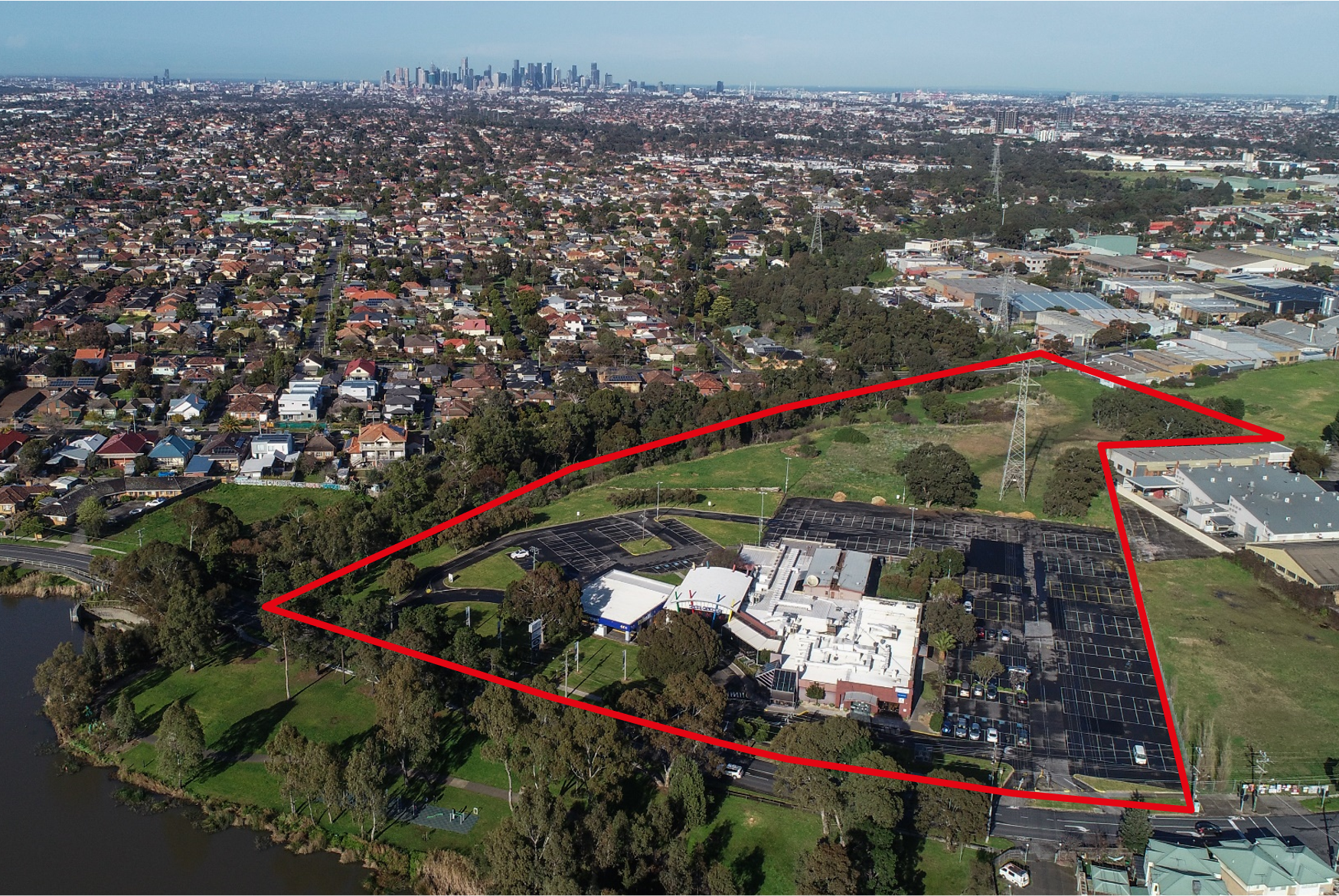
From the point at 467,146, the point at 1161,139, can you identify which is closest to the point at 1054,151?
the point at 1161,139

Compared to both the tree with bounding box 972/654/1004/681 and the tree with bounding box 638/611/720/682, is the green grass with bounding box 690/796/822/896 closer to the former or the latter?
the tree with bounding box 638/611/720/682

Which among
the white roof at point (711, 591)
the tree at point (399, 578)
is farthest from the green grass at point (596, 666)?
the tree at point (399, 578)

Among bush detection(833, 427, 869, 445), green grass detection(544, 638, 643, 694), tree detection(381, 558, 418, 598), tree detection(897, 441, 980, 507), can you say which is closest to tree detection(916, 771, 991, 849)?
green grass detection(544, 638, 643, 694)

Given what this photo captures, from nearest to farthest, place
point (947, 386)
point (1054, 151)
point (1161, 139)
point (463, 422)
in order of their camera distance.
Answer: point (463, 422) → point (947, 386) → point (1054, 151) → point (1161, 139)

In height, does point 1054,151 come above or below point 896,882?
above

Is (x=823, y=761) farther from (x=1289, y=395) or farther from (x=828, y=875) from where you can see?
(x=1289, y=395)

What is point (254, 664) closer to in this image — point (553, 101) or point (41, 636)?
point (41, 636)
